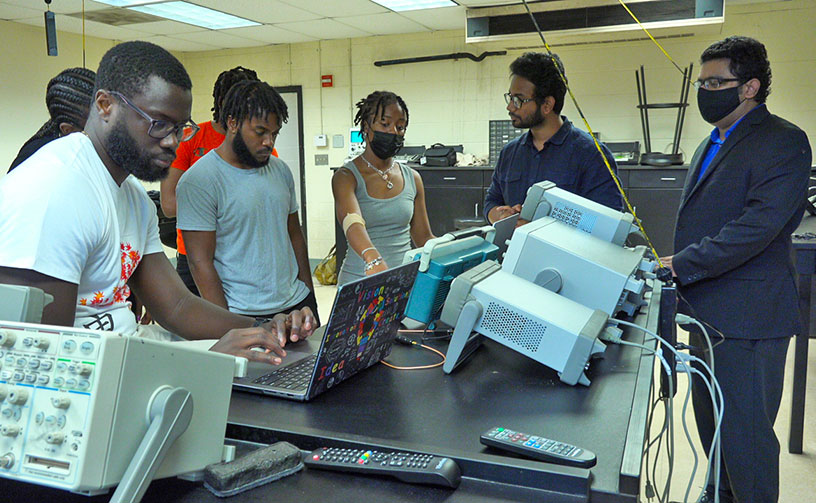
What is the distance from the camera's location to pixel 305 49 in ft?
23.0

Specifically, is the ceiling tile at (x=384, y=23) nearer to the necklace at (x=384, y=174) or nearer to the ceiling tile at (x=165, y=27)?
→ the ceiling tile at (x=165, y=27)

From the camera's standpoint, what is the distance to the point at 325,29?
6.28m

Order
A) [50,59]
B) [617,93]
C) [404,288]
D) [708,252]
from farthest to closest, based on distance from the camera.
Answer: [50,59] < [617,93] < [708,252] < [404,288]

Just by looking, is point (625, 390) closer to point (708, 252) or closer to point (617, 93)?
point (708, 252)

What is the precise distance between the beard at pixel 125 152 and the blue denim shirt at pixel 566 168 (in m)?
1.46

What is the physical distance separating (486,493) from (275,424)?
1.19 feet

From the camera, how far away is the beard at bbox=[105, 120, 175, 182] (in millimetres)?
1230

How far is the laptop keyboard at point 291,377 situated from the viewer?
3.91 ft

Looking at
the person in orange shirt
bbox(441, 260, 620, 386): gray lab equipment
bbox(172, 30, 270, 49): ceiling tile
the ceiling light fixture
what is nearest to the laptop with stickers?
bbox(441, 260, 620, 386): gray lab equipment

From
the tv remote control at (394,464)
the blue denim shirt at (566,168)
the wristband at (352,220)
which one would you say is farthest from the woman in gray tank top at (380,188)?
the tv remote control at (394,464)

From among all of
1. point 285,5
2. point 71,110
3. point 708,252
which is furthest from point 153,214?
point 285,5

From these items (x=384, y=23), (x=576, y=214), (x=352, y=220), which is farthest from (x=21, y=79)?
(x=576, y=214)

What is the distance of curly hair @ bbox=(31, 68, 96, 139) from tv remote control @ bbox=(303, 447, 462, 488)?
1620 mm

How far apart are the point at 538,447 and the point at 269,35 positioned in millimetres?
6414
